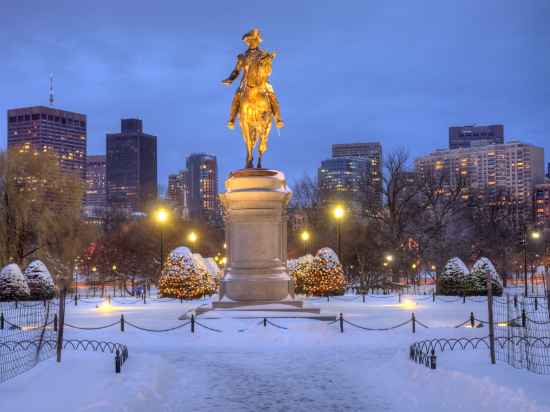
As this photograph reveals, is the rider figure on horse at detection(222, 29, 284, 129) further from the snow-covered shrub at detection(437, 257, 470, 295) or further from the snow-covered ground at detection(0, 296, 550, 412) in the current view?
the snow-covered shrub at detection(437, 257, 470, 295)

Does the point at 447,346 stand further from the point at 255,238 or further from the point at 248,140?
the point at 248,140

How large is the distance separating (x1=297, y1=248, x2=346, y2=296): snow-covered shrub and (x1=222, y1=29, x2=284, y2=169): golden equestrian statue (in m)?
13.2

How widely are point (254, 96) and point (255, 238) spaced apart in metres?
5.49

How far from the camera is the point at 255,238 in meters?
26.5

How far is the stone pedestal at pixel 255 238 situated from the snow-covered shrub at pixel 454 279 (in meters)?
17.0

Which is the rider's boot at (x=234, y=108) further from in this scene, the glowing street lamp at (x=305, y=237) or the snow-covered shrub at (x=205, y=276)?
the glowing street lamp at (x=305, y=237)

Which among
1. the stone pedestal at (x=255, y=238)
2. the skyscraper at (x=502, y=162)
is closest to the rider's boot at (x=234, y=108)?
the stone pedestal at (x=255, y=238)

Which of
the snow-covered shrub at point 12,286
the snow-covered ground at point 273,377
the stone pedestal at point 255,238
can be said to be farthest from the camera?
the snow-covered shrub at point 12,286

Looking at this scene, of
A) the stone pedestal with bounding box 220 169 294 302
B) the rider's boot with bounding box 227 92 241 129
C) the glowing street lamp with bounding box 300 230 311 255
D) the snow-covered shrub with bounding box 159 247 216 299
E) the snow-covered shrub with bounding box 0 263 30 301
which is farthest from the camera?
the glowing street lamp with bounding box 300 230 311 255

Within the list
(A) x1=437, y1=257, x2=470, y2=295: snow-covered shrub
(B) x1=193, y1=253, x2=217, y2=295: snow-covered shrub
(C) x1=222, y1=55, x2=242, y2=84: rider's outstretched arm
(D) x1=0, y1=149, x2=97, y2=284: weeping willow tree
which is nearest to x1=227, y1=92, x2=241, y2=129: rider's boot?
(C) x1=222, y1=55, x2=242, y2=84: rider's outstretched arm

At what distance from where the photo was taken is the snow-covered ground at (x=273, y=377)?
38.2 ft

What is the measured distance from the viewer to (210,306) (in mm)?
26094

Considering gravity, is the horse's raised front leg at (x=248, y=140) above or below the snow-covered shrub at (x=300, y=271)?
above

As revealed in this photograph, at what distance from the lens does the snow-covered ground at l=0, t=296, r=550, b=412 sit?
11656 millimetres
